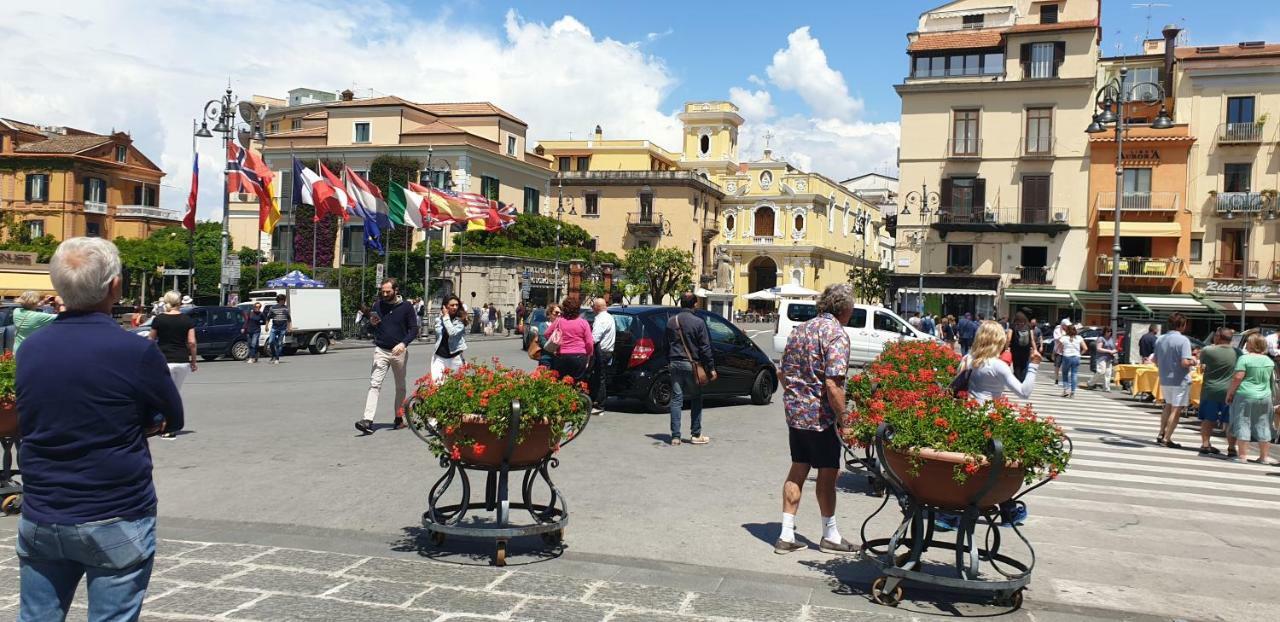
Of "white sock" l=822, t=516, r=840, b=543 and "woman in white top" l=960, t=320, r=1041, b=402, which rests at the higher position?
"woman in white top" l=960, t=320, r=1041, b=402

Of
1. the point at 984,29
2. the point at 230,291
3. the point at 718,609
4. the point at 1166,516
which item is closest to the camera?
the point at 718,609

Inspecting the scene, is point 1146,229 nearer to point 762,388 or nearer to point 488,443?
point 762,388

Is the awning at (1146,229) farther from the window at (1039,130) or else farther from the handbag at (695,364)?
the handbag at (695,364)

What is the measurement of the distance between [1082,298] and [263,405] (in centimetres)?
3971

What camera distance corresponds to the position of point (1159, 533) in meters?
7.39

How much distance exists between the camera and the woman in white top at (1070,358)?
20.5m

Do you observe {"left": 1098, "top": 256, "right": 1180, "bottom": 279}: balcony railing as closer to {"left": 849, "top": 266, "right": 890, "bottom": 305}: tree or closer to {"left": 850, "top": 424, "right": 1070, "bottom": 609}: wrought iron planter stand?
{"left": 849, "top": 266, "right": 890, "bottom": 305}: tree

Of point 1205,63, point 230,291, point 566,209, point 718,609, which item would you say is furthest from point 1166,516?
point 566,209

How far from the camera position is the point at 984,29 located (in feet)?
162

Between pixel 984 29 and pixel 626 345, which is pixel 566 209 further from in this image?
pixel 626 345

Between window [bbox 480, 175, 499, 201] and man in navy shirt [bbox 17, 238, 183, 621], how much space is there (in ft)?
178

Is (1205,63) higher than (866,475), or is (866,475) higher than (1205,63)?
(1205,63)

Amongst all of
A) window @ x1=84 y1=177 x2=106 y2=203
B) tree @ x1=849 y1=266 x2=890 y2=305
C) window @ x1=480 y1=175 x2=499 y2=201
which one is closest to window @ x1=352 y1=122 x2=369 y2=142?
window @ x1=480 y1=175 x2=499 y2=201

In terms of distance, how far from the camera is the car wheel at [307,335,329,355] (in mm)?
29672
